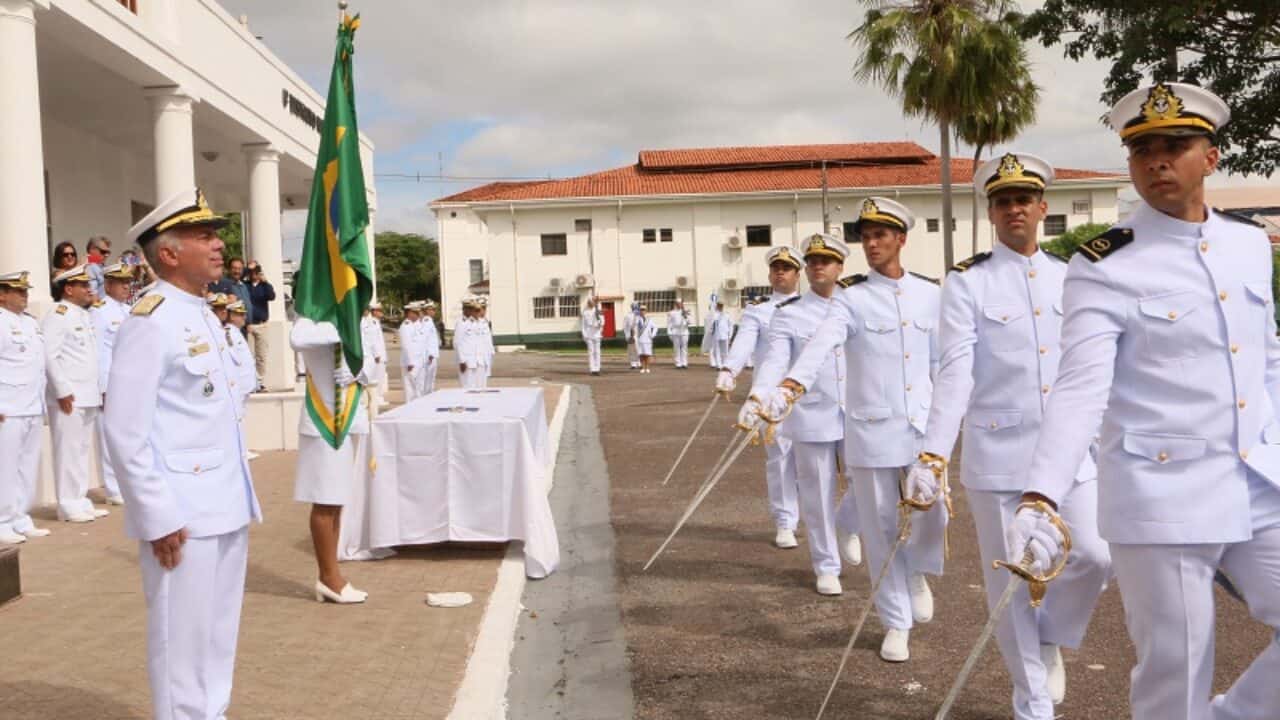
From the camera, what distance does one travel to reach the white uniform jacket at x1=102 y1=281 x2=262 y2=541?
368cm

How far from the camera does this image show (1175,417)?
312cm

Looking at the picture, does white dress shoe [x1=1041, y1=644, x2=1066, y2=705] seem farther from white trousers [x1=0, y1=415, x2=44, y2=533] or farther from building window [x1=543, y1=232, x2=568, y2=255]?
building window [x1=543, y1=232, x2=568, y2=255]

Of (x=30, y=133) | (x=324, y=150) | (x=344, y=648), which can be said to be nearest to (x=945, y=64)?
(x=30, y=133)

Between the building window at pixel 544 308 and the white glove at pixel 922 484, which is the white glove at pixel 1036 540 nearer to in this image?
the white glove at pixel 922 484

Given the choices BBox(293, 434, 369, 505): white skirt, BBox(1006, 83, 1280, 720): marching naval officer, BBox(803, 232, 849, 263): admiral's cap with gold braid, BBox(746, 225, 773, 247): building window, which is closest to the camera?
BBox(1006, 83, 1280, 720): marching naval officer

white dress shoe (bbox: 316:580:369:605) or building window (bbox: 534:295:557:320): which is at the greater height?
building window (bbox: 534:295:557:320)

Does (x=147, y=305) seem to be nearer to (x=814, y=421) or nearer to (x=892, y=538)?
(x=892, y=538)

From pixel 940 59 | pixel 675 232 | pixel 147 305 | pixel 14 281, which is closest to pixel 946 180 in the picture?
pixel 940 59

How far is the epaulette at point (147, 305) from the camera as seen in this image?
376cm

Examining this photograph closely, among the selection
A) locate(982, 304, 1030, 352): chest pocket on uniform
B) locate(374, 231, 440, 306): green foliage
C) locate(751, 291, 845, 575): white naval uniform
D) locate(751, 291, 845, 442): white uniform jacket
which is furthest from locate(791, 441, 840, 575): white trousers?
locate(374, 231, 440, 306): green foliage

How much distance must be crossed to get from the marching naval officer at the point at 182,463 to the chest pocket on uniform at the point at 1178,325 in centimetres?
300

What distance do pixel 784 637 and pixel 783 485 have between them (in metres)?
2.67

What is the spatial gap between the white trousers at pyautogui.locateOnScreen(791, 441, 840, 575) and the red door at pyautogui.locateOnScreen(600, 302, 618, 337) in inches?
1601

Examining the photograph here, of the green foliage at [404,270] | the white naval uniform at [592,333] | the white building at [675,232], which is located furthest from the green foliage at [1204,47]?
the green foliage at [404,270]
